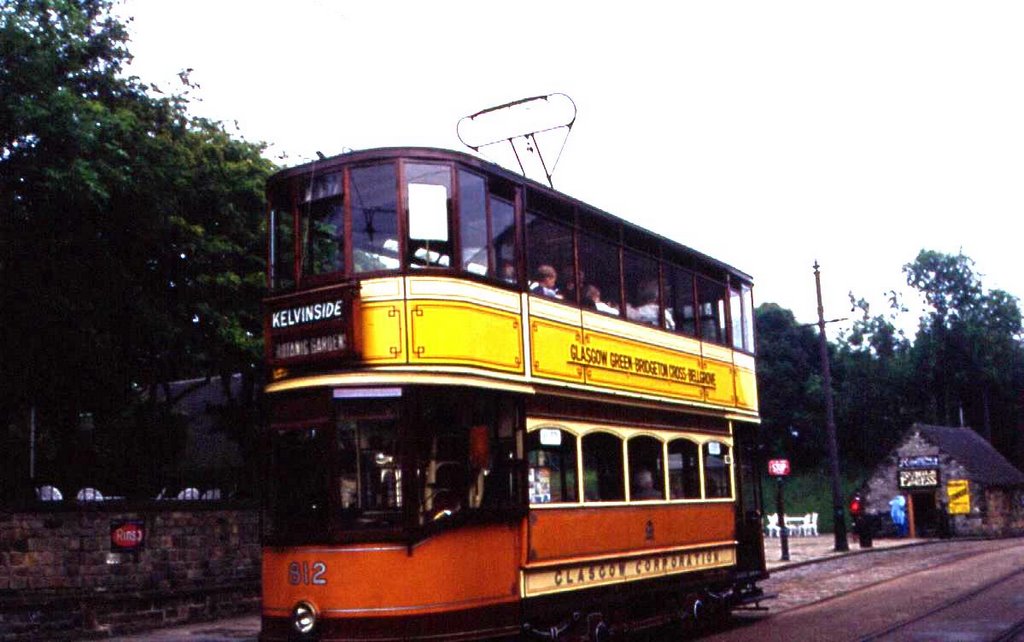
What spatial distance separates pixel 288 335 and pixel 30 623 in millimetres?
6404

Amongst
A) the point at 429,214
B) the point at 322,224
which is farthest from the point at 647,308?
the point at 322,224

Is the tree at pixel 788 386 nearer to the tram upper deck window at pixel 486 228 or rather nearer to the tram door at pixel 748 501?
the tram door at pixel 748 501

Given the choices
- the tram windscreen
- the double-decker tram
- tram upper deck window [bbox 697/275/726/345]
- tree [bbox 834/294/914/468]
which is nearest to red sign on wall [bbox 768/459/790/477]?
tram upper deck window [bbox 697/275/726/345]

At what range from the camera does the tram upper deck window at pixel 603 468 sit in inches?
499

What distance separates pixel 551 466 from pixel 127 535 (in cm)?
709

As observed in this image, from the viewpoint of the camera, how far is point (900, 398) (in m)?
67.4

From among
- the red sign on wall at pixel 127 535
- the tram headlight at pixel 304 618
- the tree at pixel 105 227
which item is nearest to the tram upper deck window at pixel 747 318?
the tree at pixel 105 227

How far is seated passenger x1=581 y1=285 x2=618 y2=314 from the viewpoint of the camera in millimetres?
13155

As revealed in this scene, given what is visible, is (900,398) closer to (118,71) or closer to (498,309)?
(118,71)

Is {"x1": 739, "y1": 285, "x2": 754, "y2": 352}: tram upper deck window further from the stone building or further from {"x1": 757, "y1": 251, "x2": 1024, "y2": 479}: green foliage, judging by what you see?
{"x1": 757, "y1": 251, "x2": 1024, "y2": 479}: green foliage

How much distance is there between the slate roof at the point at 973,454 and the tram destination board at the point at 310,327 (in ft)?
131

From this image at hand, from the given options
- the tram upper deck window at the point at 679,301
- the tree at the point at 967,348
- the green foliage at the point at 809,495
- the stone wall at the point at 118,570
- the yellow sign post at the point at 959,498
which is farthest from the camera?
the tree at the point at 967,348

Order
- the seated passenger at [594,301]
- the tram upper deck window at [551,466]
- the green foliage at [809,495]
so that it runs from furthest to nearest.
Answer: the green foliage at [809,495] → the seated passenger at [594,301] → the tram upper deck window at [551,466]

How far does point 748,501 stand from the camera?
1712cm
